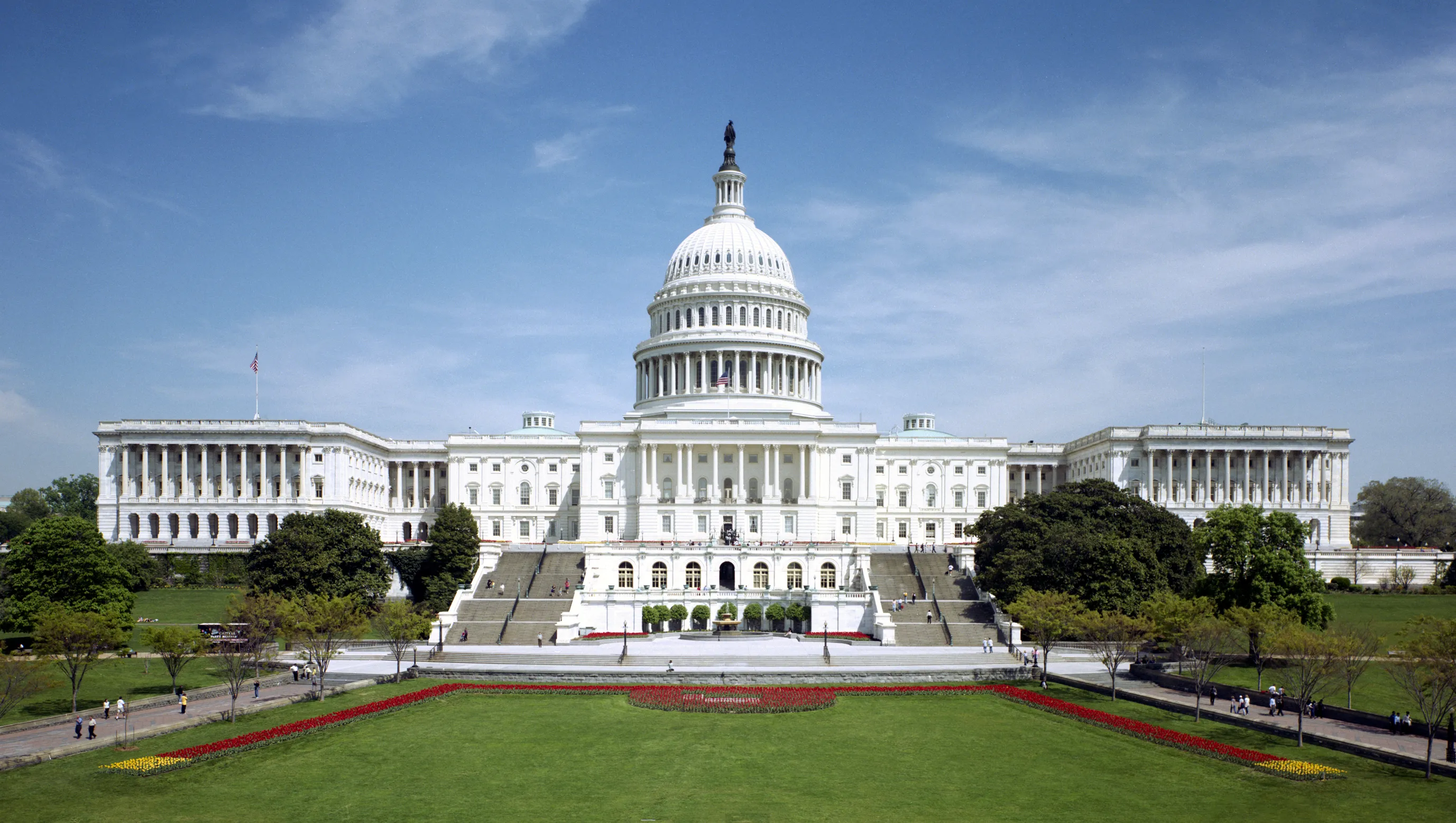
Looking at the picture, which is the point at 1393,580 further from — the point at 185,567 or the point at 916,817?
the point at 185,567

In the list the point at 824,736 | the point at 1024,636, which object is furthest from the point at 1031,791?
the point at 1024,636

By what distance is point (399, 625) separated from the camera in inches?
2254

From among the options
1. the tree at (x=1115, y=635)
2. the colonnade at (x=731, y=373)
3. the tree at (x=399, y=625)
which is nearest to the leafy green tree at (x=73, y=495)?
the colonnade at (x=731, y=373)

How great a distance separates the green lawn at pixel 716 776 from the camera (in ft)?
104

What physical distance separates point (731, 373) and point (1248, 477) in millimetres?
56755

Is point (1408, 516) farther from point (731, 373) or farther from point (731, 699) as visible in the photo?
point (731, 699)

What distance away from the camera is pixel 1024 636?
74.0 m

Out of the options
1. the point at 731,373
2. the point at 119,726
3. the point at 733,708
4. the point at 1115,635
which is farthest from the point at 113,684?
the point at 731,373

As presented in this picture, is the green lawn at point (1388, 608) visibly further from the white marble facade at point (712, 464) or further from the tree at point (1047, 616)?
the white marble facade at point (712, 464)

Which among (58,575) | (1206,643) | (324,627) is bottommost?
(324,627)

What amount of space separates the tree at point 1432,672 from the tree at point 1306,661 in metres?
2.32

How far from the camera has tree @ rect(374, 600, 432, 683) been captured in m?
57.2

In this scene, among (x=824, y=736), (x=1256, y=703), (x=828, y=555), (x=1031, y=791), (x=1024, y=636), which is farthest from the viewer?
(x=828, y=555)

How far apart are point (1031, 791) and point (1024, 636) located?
4113 centimetres
